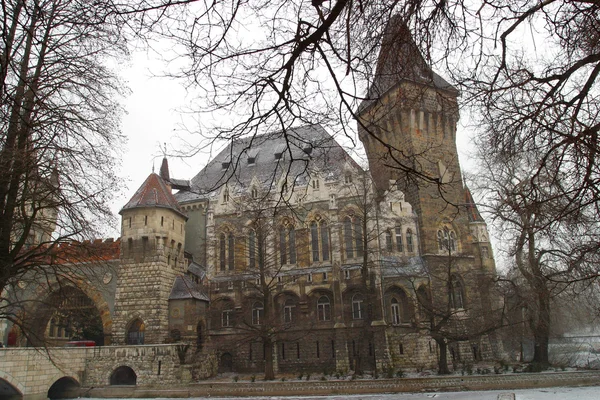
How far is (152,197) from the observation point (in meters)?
27.2

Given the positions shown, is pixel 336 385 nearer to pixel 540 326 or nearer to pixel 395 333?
pixel 395 333

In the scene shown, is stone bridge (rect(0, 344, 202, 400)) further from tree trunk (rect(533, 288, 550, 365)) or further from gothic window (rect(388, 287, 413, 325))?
tree trunk (rect(533, 288, 550, 365))

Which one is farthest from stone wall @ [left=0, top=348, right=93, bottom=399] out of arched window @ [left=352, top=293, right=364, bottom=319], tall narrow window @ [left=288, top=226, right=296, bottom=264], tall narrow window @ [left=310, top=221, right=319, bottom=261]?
arched window @ [left=352, top=293, right=364, bottom=319]

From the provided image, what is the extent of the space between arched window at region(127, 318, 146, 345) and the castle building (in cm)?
6

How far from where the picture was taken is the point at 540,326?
2038cm

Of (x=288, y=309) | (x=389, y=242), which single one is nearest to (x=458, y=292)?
(x=389, y=242)

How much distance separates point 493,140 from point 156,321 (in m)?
21.6

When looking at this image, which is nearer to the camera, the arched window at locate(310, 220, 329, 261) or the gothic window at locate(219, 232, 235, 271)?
the arched window at locate(310, 220, 329, 261)

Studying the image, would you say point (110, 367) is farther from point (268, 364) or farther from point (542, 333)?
point (542, 333)

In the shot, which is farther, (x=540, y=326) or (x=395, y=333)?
(x=395, y=333)

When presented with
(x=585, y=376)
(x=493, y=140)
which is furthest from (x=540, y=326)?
(x=493, y=140)

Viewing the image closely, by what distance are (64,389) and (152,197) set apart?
10.5 meters

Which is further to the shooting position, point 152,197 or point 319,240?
point 319,240

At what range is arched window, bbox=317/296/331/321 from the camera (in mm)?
26328
